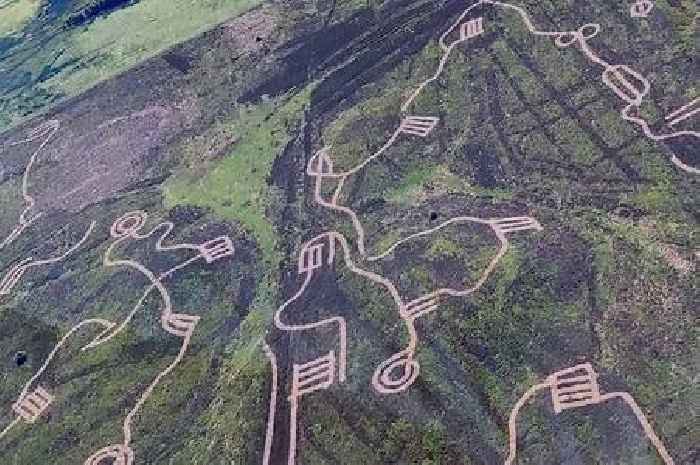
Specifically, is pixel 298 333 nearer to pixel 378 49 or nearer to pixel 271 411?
pixel 271 411

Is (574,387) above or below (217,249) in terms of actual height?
below

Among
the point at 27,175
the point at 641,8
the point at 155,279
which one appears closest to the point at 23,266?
the point at 27,175

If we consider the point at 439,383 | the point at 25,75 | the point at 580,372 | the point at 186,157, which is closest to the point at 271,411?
the point at 439,383

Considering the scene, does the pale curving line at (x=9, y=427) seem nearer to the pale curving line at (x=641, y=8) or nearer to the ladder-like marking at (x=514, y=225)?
the ladder-like marking at (x=514, y=225)

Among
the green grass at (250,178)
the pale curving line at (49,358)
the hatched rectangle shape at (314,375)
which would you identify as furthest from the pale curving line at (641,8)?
the pale curving line at (49,358)

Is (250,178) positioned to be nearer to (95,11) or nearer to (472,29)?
(472,29)
